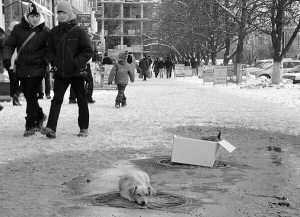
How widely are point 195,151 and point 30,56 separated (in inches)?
137

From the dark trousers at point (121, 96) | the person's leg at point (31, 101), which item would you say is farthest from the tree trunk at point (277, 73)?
the person's leg at point (31, 101)

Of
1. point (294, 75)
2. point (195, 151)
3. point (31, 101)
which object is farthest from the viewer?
point (294, 75)

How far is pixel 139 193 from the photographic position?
5477 millimetres

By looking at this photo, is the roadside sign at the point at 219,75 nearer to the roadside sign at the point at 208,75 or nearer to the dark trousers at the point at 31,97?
the roadside sign at the point at 208,75

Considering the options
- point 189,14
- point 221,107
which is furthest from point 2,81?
point 189,14

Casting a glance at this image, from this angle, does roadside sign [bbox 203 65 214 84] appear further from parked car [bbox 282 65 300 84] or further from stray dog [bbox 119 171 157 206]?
stray dog [bbox 119 171 157 206]

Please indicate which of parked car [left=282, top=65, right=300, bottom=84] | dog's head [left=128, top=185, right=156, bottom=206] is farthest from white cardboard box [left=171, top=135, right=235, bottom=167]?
parked car [left=282, top=65, right=300, bottom=84]

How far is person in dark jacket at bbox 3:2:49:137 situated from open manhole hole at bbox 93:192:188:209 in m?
4.45

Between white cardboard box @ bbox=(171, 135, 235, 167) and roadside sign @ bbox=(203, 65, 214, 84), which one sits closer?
white cardboard box @ bbox=(171, 135, 235, 167)

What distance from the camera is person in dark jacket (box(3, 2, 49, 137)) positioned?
10.0 meters

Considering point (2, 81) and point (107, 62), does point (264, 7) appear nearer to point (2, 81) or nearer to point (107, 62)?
point (107, 62)

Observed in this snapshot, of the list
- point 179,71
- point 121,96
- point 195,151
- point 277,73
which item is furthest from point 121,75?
point 179,71

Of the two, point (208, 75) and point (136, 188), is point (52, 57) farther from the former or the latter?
point (208, 75)

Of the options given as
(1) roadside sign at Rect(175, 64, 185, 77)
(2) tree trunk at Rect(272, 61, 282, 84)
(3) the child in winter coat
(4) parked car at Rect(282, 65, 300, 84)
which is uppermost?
(3) the child in winter coat
